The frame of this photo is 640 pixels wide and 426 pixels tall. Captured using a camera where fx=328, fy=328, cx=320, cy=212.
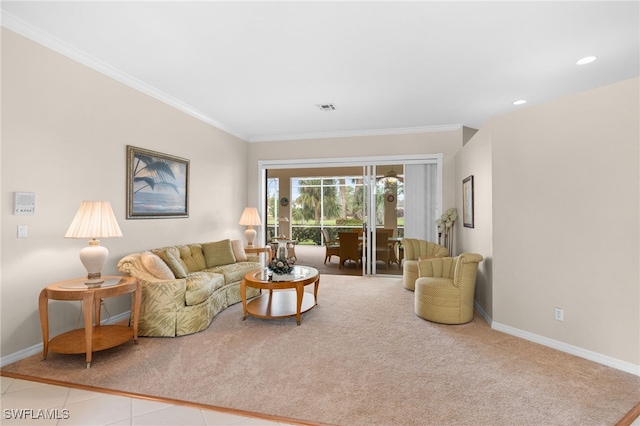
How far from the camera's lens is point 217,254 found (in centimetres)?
496

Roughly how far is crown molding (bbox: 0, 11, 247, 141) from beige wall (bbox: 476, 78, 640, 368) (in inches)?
165

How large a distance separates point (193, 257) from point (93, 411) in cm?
266

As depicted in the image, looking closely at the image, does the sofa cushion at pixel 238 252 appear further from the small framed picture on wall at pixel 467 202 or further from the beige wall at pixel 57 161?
the small framed picture on wall at pixel 467 202

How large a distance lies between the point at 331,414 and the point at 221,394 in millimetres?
809

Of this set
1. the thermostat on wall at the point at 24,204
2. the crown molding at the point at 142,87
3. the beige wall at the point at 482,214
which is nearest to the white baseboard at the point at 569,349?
the beige wall at the point at 482,214

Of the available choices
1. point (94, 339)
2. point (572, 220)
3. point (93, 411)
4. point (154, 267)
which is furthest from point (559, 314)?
point (94, 339)

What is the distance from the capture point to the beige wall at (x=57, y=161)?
2.81 m

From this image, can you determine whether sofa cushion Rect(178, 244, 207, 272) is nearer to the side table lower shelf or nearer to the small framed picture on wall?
the side table lower shelf

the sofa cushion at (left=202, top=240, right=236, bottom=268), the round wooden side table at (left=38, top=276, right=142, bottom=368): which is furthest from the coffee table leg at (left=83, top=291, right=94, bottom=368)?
the sofa cushion at (left=202, top=240, right=236, bottom=268)

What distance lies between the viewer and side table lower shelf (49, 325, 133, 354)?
278 centimetres

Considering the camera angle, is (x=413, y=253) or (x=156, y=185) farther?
(x=413, y=253)

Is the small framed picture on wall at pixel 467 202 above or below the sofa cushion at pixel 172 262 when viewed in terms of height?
above

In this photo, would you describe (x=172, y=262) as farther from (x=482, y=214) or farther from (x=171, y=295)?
(x=482, y=214)

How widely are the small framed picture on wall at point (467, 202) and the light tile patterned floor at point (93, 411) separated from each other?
3832 millimetres
